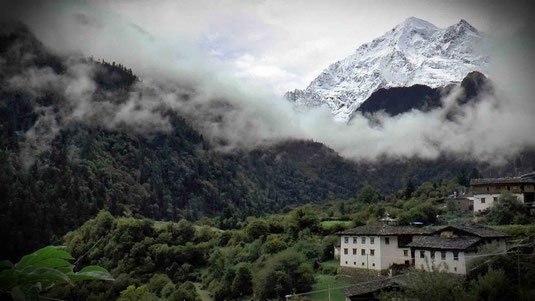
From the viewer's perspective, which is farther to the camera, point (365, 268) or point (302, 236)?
point (302, 236)

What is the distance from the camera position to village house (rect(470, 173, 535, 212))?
2176 inches

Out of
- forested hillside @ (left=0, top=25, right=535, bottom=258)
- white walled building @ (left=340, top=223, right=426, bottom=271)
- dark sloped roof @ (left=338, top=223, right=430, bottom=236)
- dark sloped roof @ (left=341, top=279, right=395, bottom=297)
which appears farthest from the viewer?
forested hillside @ (left=0, top=25, right=535, bottom=258)

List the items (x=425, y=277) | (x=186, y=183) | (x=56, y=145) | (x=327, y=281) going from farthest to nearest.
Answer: (x=186, y=183), (x=56, y=145), (x=327, y=281), (x=425, y=277)

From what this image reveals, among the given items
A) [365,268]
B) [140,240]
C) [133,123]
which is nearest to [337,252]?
[365,268]

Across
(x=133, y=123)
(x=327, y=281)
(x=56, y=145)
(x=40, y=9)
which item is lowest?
(x=327, y=281)

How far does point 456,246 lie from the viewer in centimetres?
3369

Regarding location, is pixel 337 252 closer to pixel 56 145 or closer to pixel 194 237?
pixel 194 237

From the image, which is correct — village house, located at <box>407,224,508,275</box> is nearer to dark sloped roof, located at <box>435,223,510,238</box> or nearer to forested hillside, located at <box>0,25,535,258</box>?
dark sloped roof, located at <box>435,223,510,238</box>

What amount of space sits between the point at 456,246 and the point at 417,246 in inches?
180

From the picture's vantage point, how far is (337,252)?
5172 centimetres

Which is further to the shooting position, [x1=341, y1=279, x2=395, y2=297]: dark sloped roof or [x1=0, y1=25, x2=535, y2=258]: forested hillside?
[x1=0, y1=25, x2=535, y2=258]: forested hillside

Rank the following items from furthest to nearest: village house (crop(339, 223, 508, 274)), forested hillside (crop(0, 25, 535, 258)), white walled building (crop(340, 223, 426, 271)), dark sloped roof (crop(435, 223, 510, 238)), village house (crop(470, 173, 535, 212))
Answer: forested hillside (crop(0, 25, 535, 258)) → village house (crop(470, 173, 535, 212)) → white walled building (crop(340, 223, 426, 271)) → dark sloped roof (crop(435, 223, 510, 238)) → village house (crop(339, 223, 508, 274))

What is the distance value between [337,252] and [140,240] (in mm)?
43102

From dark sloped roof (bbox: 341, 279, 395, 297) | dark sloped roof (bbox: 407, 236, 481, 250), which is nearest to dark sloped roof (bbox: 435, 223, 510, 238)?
dark sloped roof (bbox: 407, 236, 481, 250)
